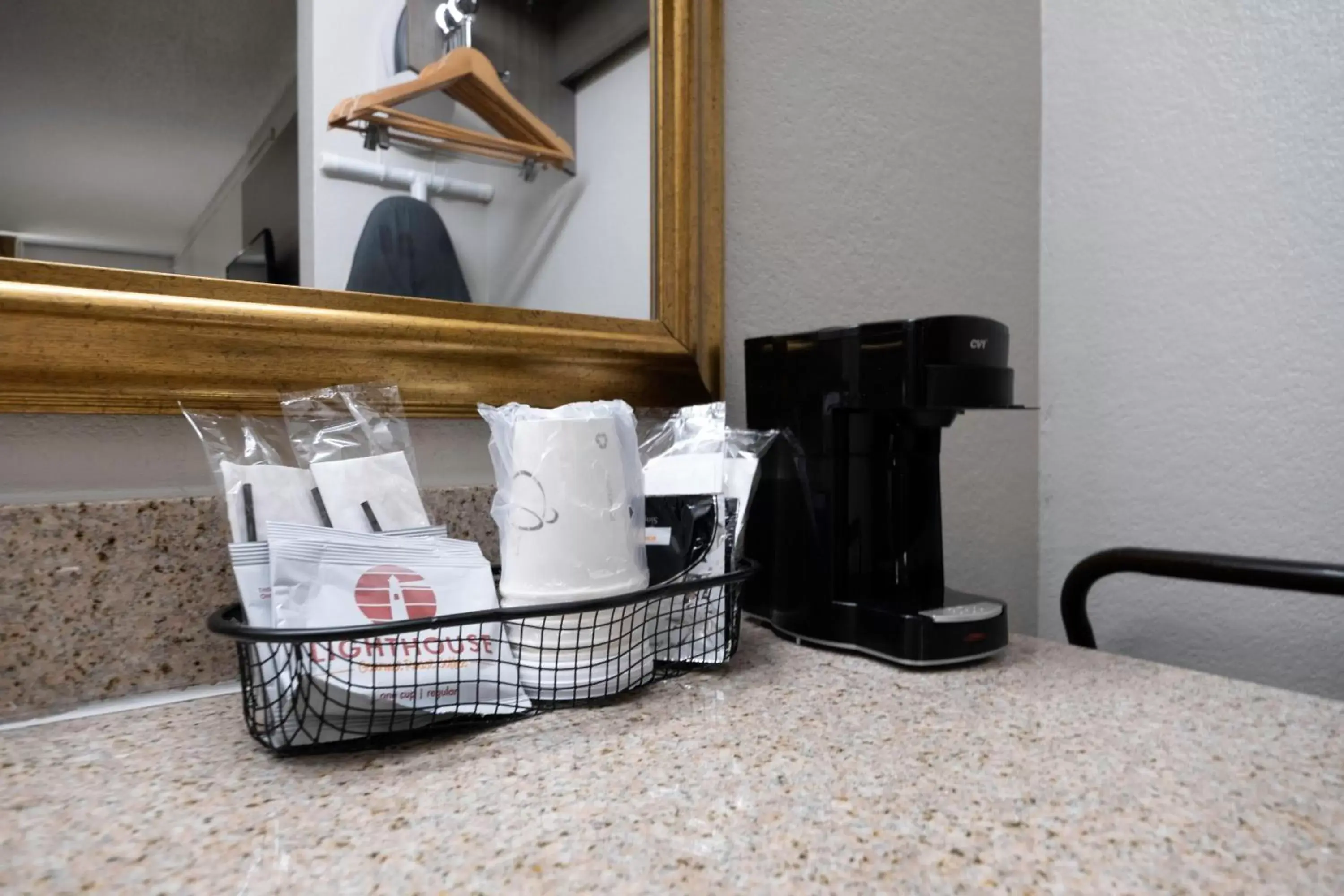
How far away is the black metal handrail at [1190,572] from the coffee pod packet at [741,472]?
442 millimetres

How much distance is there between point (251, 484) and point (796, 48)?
731 millimetres

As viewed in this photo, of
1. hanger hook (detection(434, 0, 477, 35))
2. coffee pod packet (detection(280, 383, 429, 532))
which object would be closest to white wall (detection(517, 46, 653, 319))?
hanger hook (detection(434, 0, 477, 35))

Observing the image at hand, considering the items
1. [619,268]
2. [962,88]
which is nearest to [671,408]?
[619,268]

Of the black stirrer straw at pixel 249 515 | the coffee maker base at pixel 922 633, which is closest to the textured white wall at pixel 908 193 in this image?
the coffee maker base at pixel 922 633

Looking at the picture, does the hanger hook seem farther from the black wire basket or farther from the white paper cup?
the black wire basket

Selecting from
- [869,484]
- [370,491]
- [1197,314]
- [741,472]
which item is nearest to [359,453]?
[370,491]

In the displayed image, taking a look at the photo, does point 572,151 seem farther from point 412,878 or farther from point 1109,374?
point 1109,374

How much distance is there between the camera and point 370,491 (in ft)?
1.74

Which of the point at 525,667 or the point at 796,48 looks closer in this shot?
the point at 525,667

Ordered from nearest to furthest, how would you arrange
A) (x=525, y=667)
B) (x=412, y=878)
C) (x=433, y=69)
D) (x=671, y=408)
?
1. (x=412, y=878)
2. (x=525, y=667)
3. (x=433, y=69)
4. (x=671, y=408)

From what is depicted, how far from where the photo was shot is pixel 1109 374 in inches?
41.1

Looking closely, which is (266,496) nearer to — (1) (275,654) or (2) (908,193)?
(1) (275,654)

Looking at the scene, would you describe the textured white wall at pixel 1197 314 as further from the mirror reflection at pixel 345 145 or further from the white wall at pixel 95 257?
the white wall at pixel 95 257

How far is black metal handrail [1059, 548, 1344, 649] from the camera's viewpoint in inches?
27.7
